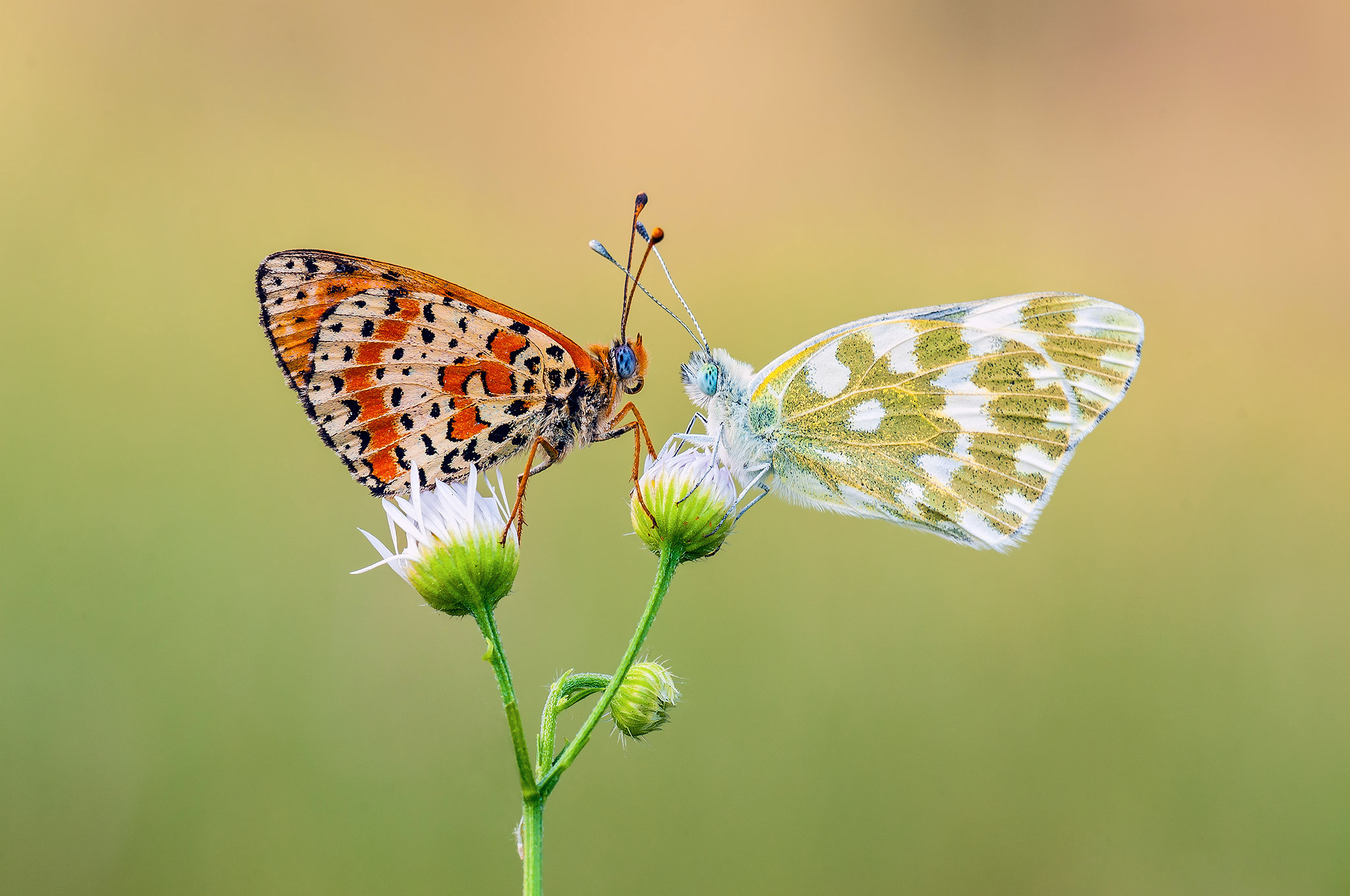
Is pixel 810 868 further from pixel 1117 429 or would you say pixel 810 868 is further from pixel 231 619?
pixel 1117 429

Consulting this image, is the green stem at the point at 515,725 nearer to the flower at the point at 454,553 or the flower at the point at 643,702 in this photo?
the flower at the point at 454,553

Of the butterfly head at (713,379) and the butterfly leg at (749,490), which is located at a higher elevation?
the butterfly head at (713,379)

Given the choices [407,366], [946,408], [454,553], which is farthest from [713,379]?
[454,553]

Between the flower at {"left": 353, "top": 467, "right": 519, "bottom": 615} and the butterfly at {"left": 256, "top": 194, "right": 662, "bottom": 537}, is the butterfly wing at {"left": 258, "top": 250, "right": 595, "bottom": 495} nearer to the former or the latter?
the butterfly at {"left": 256, "top": 194, "right": 662, "bottom": 537}

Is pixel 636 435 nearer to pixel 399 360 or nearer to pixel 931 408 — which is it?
pixel 399 360

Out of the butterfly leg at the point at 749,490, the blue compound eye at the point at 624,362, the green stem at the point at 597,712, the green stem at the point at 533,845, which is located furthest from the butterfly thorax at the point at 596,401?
the green stem at the point at 533,845

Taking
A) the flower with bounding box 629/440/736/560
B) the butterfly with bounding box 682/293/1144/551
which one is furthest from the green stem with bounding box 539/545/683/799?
the butterfly with bounding box 682/293/1144/551
